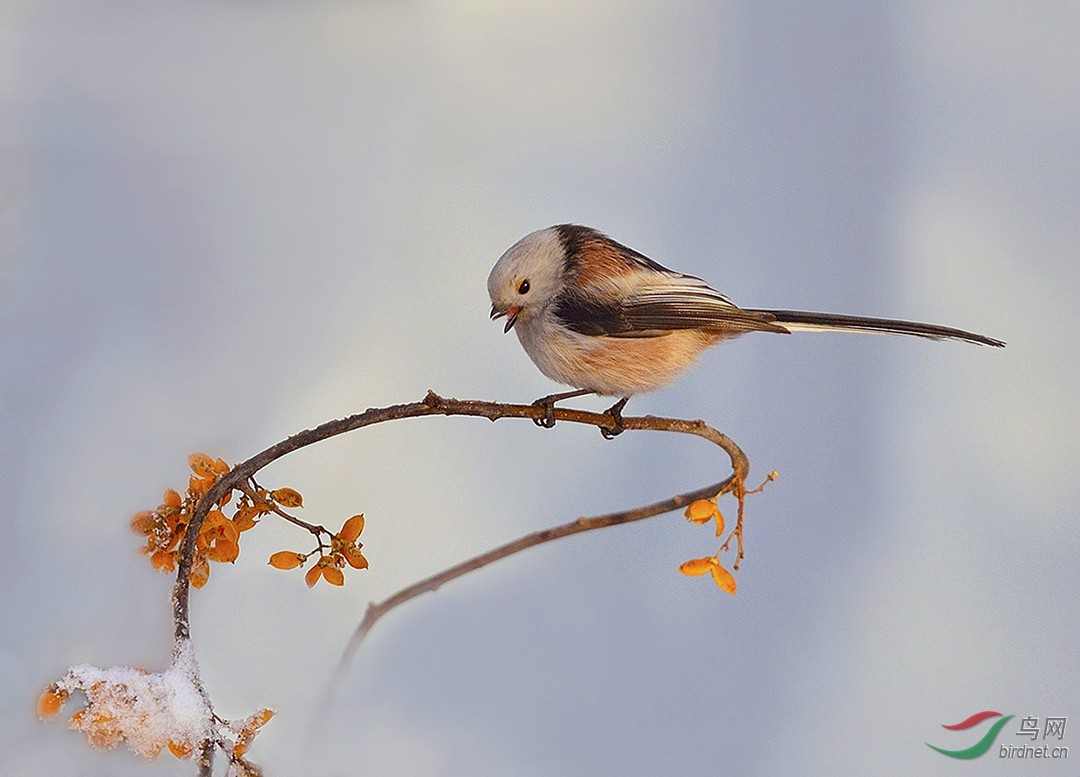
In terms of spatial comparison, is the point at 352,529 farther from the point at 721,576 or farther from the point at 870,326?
the point at 870,326

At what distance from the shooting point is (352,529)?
1.80 ft

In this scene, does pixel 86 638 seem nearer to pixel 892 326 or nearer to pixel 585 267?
pixel 585 267

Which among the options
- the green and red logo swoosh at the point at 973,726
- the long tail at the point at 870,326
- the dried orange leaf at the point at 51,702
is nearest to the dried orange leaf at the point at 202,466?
the dried orange leaf at the point at 51,702

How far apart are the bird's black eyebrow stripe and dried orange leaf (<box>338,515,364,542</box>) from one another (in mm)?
223

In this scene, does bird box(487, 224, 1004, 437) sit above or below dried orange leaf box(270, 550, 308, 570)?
above

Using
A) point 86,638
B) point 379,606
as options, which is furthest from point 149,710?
point 379,606

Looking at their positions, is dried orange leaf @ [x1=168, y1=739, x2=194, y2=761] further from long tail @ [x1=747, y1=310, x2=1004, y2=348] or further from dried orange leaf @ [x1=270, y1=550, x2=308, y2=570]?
long tail @ [x1=747, y1=310, x2=1004, y2=348]

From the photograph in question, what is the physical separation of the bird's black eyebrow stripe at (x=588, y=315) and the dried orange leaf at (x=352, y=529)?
0.73 ft

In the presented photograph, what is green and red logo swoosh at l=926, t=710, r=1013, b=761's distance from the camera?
849 mm

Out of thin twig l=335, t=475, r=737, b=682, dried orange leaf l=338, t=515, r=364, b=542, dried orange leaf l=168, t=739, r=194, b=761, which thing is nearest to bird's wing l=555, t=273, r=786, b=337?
thin twig l=335, t=475, r=737, b=682

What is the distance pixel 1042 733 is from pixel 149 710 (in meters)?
0.75

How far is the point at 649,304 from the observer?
27.9 inches

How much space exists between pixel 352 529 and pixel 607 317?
0.25 m

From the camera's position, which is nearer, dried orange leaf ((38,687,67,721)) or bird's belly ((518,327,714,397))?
dried orange leaf ((38,687,67,721))
